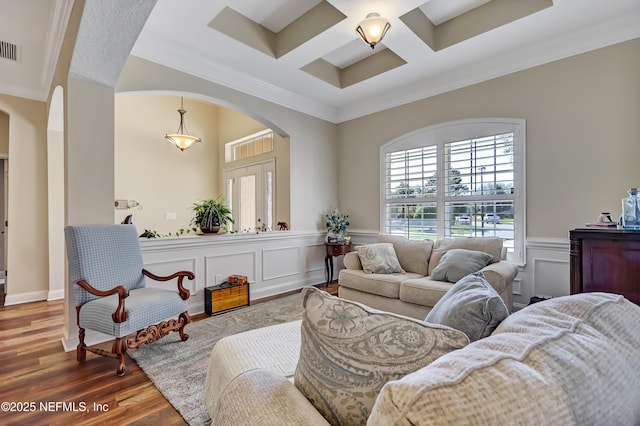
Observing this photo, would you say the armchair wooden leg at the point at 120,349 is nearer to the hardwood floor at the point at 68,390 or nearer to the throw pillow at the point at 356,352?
the hardwood floor at the point at 68,390

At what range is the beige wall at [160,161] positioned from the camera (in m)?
5.39

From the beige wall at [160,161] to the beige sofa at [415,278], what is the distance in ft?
13.2

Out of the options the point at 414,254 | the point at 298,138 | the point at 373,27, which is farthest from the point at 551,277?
the point at 298,138

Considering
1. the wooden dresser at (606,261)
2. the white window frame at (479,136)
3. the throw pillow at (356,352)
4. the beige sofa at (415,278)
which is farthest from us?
the white window frame at (479,136)

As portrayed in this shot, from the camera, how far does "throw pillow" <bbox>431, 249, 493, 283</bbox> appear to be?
118 inches

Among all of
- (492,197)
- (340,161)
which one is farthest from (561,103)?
(340,161)

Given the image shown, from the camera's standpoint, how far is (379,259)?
3615mm

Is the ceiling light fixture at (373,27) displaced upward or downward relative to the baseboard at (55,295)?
upward

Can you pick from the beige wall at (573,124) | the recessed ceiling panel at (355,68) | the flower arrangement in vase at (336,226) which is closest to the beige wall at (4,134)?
the recessed ceiling panel at (355,68)

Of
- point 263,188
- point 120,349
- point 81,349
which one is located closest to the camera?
point 120,349

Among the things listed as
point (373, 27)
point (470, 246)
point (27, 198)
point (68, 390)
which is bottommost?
point (68, 390)

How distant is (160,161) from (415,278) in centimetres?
514

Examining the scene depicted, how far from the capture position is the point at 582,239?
230 cm

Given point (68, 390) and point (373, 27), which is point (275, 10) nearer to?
point (373, 27)
